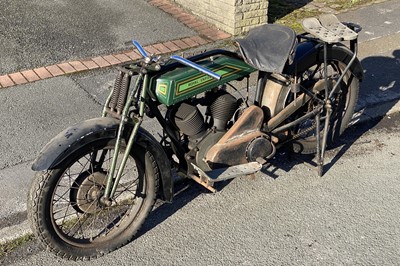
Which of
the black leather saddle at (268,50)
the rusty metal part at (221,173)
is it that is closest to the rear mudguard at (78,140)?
the rusty metal part at (221,173)

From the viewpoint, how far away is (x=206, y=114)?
3.99 m

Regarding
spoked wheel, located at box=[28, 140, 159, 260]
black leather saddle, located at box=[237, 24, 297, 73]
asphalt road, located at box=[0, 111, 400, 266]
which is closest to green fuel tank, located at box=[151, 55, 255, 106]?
black leather saddle, located at box=[237, 24, 297, 73]

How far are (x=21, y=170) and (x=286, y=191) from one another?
79.6 inches

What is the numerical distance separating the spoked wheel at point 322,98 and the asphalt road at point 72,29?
2644mm

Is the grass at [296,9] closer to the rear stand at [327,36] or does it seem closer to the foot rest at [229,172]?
the rear stand at [327,36]

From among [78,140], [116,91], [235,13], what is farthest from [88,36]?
[78,140]

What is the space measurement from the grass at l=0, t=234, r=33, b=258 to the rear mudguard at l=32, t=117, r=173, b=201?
2.43ft

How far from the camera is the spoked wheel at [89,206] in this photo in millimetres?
3275

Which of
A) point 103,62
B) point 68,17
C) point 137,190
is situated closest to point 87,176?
point 137,190

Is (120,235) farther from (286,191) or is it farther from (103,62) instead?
(103,62)

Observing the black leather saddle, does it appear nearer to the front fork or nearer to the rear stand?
the rear stand

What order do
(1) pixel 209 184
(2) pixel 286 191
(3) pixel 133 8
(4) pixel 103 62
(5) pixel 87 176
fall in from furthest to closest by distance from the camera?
(3) pixel 133 8
(4) pixel 103 62
(2) pixel 286 191
(1) pixel 209 184
(5) pixel 87 176

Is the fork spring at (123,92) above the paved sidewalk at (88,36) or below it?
above

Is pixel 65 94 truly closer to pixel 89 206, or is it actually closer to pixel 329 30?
pixel 89 206
